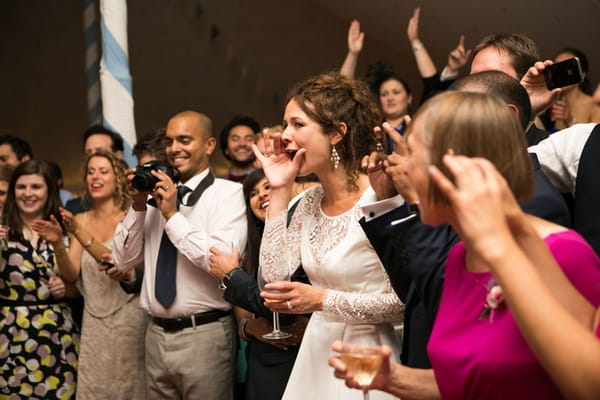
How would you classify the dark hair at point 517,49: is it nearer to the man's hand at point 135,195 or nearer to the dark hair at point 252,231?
the dark hair at point 252,231

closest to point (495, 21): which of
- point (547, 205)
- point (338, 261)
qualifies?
point (338, 261)

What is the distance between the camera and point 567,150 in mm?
2020

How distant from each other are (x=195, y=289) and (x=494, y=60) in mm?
1476

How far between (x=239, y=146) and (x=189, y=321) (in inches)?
73.5

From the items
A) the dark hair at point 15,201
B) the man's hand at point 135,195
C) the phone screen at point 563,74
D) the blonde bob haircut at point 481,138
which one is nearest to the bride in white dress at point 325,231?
the phone screen at point 563,74

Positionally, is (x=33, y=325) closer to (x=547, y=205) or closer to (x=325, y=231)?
(x=325, y=231)

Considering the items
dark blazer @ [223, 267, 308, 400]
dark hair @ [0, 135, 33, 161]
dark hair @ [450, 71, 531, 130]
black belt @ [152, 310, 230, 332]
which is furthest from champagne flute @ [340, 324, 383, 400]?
dark hair @ [0, 135, 33, 161]

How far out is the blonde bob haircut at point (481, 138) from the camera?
46.5 inches

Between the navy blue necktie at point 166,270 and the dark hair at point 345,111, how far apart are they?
93cm

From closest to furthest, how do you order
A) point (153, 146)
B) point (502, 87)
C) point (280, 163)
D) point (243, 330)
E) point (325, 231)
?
point (502, 87) → point (325, 231) → point (280, 163) → point (243, 330) → point (153, 146)

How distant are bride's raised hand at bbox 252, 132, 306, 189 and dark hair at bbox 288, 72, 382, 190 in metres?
0.12

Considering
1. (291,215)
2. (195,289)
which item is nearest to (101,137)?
(195,289)

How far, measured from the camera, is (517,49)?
7.32ft

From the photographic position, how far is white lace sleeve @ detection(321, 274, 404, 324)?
6.82 feet
